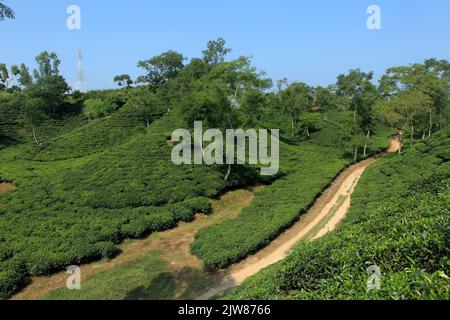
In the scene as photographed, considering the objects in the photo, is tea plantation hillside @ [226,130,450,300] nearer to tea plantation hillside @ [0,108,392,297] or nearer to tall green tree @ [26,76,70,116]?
tea plantation hillside @ [0,108,392,297]

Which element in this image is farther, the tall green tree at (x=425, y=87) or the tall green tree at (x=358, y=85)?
the tall green tree at (x=358, y=85)

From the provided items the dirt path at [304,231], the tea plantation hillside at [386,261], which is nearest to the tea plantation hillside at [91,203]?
the dirt path at [304,231]

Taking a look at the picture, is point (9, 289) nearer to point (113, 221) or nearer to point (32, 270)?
point (32, 270)

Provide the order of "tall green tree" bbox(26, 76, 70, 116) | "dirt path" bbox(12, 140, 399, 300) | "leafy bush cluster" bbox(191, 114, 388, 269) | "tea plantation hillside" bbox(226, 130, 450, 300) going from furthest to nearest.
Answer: "tall green tree" bbox(26, 76, 70, 116) → "leafy bush cluster" bbox(191, 114, 388, 269) → "dirt path" bbox(12, 140, 399, 300) → "tea plantation hillside" bbox(226, 130, 450, 300)

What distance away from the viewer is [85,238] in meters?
17.5

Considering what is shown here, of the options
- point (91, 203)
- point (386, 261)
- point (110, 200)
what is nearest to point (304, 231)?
point (386, 261)

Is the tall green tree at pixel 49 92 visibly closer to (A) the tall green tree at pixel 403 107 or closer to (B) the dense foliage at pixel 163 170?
(B) the dense foliage at pixel 163 170

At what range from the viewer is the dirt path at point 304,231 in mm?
14741

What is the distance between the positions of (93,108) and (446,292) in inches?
2523

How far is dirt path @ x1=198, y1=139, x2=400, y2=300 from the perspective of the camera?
14741 millimetres

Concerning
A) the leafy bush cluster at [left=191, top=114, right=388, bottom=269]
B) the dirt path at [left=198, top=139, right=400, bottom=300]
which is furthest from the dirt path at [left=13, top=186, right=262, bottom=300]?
the dirt path at [left=198, top=139, right=400, bottom=300]

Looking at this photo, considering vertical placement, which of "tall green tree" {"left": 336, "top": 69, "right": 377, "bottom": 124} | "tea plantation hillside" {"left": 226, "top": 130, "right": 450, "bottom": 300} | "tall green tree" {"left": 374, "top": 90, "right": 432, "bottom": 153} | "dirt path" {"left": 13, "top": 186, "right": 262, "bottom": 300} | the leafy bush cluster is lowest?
"dirt path" {"left": 13, "top": 186, "right": 262, "bottom": 300}
